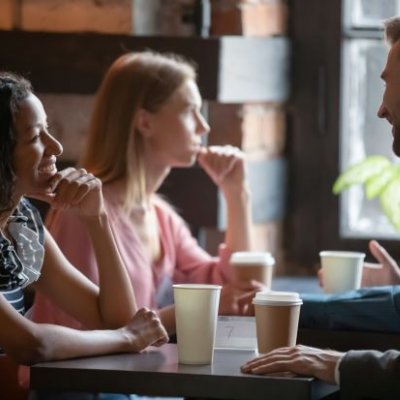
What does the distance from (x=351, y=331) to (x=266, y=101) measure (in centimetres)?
107

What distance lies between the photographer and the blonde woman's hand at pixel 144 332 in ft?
6.77

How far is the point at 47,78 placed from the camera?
3.04 meters

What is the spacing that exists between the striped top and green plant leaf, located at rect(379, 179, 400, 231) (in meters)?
1.05

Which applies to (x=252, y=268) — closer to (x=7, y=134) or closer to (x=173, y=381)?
(x=7, y=134)

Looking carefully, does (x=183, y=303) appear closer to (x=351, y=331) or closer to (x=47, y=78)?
(x=351, y=331)

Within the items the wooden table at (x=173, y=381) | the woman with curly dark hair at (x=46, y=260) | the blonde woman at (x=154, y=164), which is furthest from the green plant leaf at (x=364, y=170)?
the wooden table at (x=173, y=381)

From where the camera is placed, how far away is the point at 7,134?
2.18 m

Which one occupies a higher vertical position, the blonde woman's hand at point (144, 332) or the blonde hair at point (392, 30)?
the blonde hair at point (392, 30)

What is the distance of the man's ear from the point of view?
2.90 meters

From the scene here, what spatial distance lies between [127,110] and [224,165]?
0.29 m

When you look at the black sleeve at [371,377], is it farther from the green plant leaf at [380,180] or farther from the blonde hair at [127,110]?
the green plant leaf at [380,180]

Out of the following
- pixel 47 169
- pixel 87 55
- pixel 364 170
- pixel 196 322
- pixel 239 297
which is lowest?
pixel 239 297

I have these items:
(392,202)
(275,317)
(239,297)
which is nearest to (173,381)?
(275,317)

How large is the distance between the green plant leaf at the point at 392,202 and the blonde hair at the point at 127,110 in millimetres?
582
